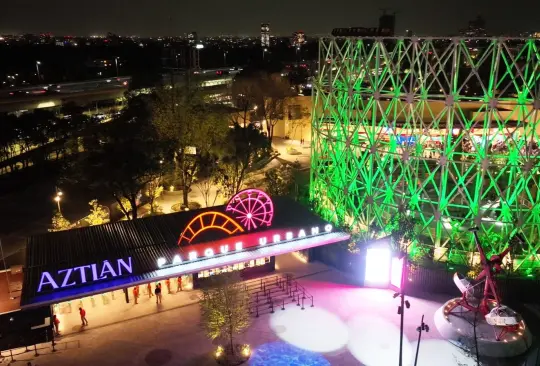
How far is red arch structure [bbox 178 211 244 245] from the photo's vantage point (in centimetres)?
2497

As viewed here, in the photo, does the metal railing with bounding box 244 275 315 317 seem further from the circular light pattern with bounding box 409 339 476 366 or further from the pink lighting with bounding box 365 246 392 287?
the circular light pattern with bounding box 409 339 476 366

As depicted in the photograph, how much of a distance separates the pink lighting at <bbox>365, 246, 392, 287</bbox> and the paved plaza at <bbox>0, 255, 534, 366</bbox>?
114 centimetres

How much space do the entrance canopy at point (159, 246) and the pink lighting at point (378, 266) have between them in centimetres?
242

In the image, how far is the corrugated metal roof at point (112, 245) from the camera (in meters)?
22.5

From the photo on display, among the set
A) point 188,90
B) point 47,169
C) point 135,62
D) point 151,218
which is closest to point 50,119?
point 47,169

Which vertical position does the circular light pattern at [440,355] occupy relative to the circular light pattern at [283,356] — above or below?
above

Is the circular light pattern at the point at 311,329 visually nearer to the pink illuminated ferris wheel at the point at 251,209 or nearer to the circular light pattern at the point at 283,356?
the circular light pattern at the point at 283,356

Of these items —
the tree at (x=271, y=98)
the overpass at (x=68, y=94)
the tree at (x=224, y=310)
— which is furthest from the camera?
the overpass at (x=68, y=94)

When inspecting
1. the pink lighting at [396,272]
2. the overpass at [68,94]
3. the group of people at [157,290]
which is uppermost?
the overpass at [68,94]

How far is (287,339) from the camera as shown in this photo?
22172 millimetres

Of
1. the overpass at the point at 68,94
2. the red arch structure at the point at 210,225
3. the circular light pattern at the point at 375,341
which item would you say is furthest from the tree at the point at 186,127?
the overpass at the point at 68,94

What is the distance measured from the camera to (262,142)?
143 ft

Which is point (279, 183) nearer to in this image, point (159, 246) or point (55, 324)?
point (159, 246)

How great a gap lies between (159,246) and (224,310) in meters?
6.55
